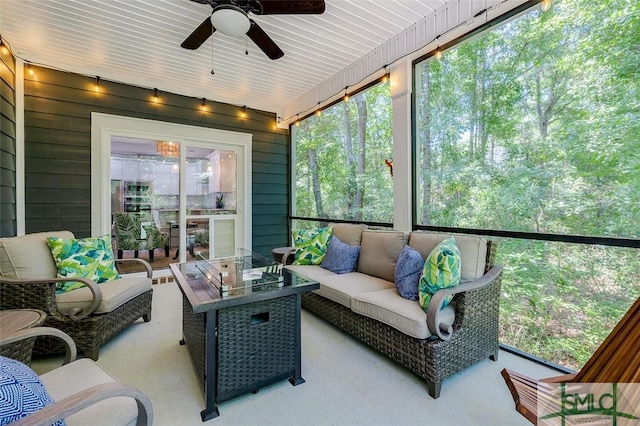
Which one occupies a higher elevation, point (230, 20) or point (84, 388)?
point (230, 20)

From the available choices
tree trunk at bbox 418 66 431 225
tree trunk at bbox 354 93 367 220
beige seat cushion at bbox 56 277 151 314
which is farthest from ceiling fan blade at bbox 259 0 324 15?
beige seat cushion at bbox 56 277 151 314

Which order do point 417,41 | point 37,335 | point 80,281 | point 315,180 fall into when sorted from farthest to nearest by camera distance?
point 315,180 → point 417,41 → point 80,281 → point 37,335

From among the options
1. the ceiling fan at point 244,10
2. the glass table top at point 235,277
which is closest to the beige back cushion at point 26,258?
the glass table top at point 235,277

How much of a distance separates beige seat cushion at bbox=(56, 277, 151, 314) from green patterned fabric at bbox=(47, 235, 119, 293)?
0.10 m

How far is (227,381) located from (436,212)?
2.47 m

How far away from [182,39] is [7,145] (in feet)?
7.17

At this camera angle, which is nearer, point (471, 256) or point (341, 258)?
point (471, 256)

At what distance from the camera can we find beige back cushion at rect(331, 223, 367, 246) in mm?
3324

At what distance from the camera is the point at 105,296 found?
7.69ft

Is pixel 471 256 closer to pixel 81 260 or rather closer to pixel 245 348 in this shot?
pixel 245 348

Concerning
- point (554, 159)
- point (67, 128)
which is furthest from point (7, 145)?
point (554, 159)

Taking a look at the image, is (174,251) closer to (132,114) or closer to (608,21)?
(132,114)

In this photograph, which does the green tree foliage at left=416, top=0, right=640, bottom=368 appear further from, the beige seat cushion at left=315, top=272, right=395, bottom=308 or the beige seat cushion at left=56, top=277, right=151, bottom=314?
the beige seat cushion at left=56, top=277, right=151, bottom=314

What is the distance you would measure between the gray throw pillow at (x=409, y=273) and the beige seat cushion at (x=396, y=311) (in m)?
0.06
